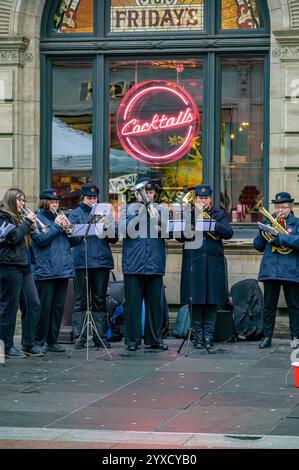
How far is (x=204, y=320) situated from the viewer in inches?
588

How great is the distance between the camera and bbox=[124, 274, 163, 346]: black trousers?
1459cm

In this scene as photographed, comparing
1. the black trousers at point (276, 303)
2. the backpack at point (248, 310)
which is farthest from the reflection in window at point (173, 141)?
the black trousers at point (276, 303)

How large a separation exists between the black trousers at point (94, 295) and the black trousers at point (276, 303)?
2.15m

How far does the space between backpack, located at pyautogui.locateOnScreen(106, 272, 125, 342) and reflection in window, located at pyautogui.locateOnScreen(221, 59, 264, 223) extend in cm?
216

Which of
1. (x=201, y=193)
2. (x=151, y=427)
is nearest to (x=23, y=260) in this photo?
(x=201, y=193)

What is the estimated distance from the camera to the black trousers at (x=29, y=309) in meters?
14.1

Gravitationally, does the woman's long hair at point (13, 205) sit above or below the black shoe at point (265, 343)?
above

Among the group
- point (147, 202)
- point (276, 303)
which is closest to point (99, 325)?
point (147, 202)

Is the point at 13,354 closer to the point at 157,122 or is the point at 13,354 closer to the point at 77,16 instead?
the point at 157,122

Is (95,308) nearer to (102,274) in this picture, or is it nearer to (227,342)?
(102,274)

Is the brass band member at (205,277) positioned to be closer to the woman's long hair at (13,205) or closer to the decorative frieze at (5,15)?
the woman's long hair at (13,205)

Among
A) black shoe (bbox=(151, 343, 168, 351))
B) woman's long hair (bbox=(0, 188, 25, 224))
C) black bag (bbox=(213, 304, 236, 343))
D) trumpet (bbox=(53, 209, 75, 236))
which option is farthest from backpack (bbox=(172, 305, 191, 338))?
woman's long hair (bbox=(0, 188, 25, 224))
